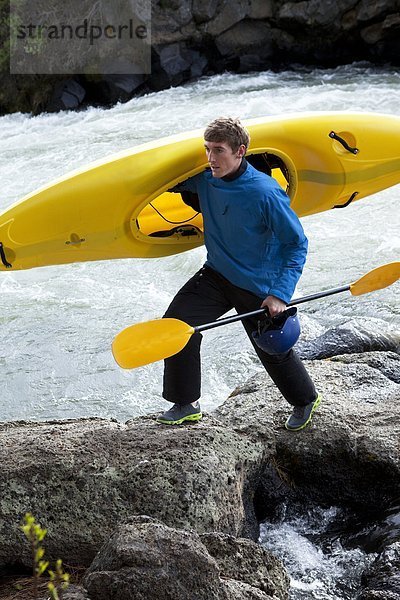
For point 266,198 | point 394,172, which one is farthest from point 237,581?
point 394,172

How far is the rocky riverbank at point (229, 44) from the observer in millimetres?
10992

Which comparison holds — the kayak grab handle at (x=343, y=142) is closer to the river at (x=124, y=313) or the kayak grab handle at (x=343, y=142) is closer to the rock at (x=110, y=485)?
the river at (x=124, y=313)

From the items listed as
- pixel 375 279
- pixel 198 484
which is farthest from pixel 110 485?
pixel 375 279

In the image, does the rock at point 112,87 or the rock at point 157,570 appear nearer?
the rock at point 157,570

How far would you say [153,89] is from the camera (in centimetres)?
1112

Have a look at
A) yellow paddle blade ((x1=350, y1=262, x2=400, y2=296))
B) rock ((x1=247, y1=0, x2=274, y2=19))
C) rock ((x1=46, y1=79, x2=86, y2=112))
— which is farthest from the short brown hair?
rock ((x1=247, y1=0, x2=274, y2=19))

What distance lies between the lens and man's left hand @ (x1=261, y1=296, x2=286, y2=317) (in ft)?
8.91

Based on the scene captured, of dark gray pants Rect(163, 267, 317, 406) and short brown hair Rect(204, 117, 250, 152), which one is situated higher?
short brown hair Rect(204, 117, 250, 152)

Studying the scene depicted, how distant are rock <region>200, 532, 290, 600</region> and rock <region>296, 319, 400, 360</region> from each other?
1919mm

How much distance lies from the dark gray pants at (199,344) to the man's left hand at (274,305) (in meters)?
0.13

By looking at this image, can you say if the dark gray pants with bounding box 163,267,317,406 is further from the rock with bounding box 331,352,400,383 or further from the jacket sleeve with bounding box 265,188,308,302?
the rock with bounding box 331,352,400,383

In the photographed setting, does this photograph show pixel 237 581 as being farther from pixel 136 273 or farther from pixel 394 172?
pixel 136 273

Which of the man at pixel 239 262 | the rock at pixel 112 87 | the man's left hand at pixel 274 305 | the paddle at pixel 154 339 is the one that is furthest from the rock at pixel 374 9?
the man's left hand at pixel 274 305

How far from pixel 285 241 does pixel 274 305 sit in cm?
22
